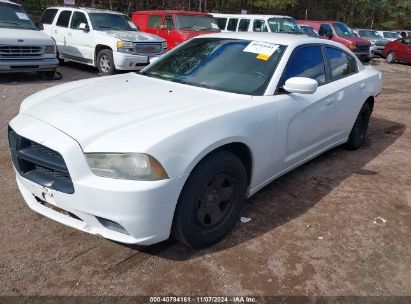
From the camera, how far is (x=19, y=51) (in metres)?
8.33

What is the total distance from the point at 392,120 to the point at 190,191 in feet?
20.5

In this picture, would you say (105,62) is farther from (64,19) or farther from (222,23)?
(222,23)

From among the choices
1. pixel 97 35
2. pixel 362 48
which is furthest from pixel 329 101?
pixel 362 48

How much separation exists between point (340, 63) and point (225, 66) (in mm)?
1807

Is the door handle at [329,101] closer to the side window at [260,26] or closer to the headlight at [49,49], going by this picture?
the headlight at [49,49]

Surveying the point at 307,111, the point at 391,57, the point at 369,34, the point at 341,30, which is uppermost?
the point at 341,30

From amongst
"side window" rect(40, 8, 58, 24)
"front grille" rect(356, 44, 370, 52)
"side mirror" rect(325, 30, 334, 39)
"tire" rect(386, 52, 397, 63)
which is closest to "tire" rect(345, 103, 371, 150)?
"side window" rect(40, 8, 58, 24)

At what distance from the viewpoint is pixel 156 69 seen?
13.3 feet

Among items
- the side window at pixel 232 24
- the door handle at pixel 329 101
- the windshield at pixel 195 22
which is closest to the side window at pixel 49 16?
the windshield at pixel 195 22

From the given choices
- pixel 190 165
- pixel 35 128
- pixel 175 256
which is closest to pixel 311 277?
pixel 175 256

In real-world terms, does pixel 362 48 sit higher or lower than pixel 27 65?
higher

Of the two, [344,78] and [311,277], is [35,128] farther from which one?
[344,78]

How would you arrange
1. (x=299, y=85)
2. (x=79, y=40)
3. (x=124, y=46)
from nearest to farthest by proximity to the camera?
(x=299, y=85)
(x=124, y=46)
(x=79, y=40)

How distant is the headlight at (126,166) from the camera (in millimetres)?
2363
